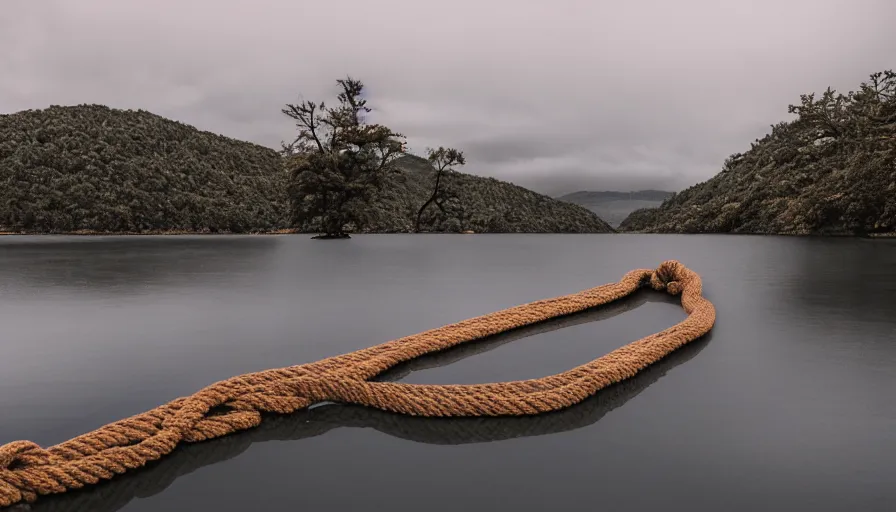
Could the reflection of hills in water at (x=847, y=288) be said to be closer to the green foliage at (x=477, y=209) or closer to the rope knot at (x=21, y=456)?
the rope knot at (x=21, y=456)

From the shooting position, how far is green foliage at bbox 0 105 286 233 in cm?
3266

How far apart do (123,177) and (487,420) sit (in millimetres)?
42820

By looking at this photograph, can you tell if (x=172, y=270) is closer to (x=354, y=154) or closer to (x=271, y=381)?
(x=271, y=381)

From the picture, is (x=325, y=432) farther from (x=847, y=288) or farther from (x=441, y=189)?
(x=441, y=189)

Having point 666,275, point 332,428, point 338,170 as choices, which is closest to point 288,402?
point 332,428

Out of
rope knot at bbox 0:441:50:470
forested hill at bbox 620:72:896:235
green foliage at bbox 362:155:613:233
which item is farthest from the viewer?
green foliage at bbox 362:155:613:233

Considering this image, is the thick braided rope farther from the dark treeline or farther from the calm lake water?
the dark treeline

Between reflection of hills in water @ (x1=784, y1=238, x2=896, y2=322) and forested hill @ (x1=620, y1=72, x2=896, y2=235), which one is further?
forested hill @ (x1=620, y1=72, x2=896, y2=235)

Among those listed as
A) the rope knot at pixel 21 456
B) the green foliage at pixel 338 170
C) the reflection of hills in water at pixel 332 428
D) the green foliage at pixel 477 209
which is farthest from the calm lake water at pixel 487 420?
the green foliage at pixel 477 209

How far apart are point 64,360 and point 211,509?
2149mm

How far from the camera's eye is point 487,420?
6.63ft

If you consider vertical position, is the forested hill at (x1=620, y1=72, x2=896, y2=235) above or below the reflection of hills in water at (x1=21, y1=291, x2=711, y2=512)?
above

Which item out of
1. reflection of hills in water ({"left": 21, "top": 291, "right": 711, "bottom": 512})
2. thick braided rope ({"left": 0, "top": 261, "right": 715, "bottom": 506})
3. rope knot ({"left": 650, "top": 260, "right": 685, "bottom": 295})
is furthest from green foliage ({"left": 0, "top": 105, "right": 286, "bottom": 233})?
reflection of hills in water ({"left": 21, "top": 291, "right": 711, "bottom": 512})

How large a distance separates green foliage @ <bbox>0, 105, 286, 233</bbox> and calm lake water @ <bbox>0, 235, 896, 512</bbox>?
2613 centimetres
